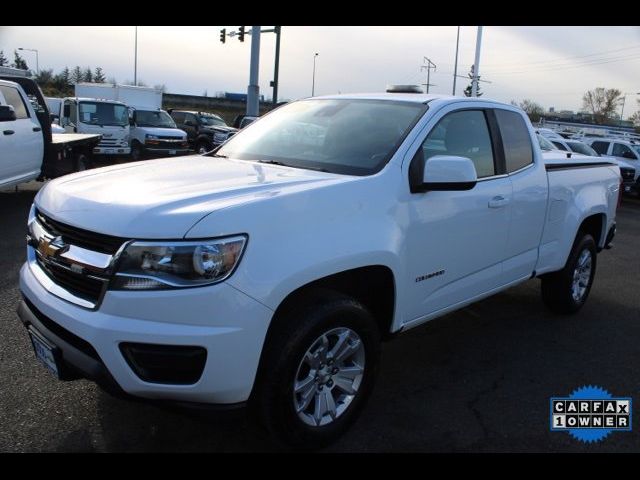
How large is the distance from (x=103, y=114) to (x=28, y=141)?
8.60 metres

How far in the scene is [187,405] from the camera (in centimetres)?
241

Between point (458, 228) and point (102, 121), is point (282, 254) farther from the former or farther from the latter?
point (102, 121)

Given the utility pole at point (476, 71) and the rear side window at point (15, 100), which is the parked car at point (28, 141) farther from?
the utility pole at point (476, 71)

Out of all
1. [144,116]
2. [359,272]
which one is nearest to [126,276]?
[359,272]

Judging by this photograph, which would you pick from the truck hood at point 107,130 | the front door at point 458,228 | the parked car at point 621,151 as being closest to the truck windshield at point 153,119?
the truck hood at point 107,130

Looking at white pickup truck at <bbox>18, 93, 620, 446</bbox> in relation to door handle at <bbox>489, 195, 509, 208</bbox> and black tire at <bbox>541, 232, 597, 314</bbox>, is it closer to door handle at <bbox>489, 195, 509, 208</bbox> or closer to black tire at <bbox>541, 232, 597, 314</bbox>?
door handle at <bbox>489, 195, 509, 208</bbox>

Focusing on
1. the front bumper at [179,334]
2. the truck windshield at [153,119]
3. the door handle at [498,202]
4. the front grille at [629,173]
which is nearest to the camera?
the front bumper at [179,334]

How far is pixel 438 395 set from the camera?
364cm

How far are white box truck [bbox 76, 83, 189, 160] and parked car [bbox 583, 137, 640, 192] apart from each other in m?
13.8

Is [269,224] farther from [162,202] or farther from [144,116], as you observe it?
[144,116]

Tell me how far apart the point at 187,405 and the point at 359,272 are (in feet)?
3.63

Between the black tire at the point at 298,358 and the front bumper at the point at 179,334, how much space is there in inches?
4.2

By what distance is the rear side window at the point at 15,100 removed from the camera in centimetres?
889

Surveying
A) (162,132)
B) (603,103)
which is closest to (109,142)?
(162,132)
